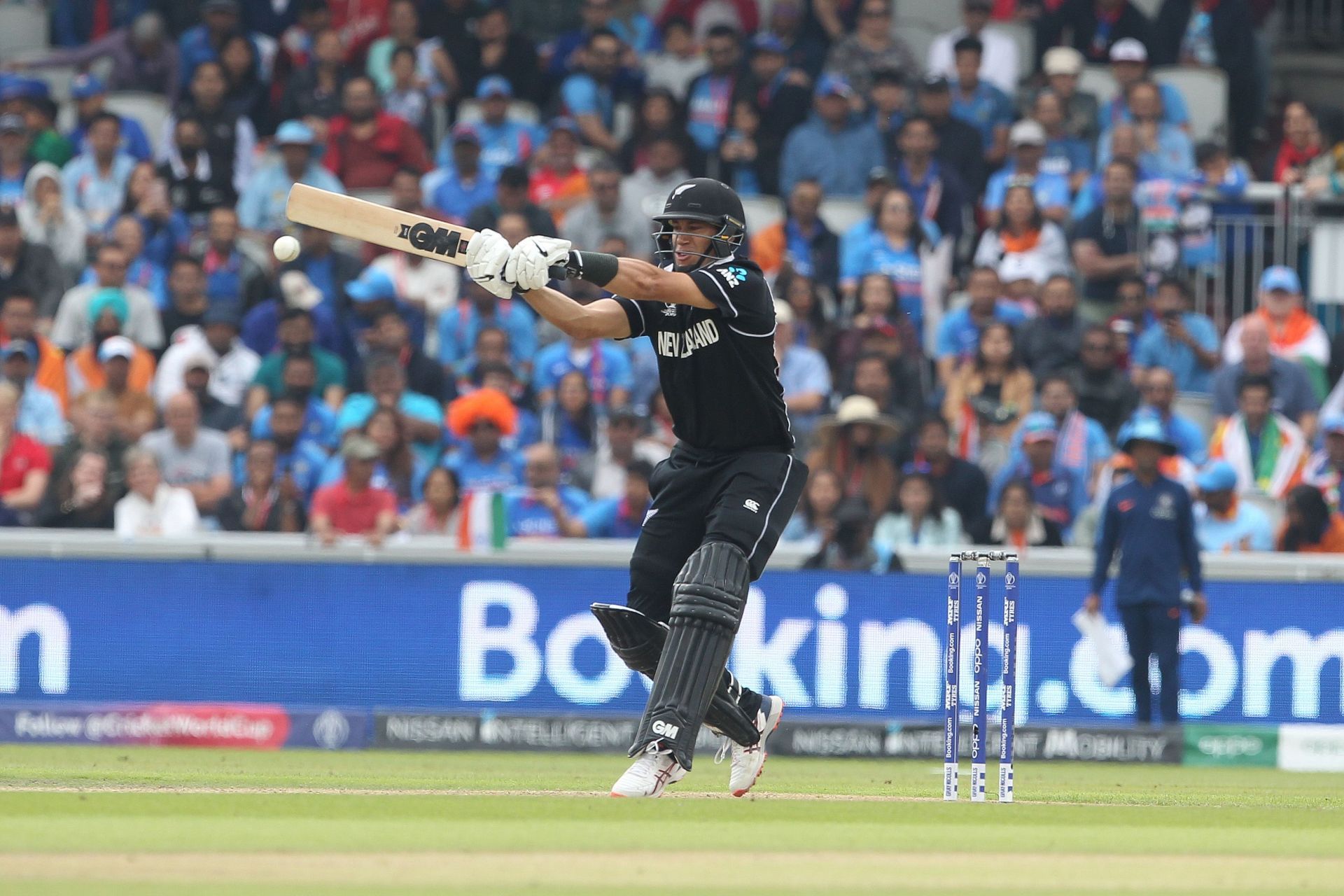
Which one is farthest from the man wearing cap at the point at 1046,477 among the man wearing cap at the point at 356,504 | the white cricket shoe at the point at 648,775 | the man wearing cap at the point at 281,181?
the white cricket shoe at the point at 648,775

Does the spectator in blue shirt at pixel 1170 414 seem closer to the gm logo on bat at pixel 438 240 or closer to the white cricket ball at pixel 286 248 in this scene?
the gm logo on bat at pixel 438 240

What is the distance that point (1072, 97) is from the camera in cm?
1551

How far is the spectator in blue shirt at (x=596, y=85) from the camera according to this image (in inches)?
641

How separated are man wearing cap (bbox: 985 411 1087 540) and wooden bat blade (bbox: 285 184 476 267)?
6.33m

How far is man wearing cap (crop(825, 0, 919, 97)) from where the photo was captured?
16.2 m

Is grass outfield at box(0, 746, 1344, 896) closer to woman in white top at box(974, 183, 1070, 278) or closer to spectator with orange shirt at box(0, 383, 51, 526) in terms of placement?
spectator with orange shirt at box(0, 383, 51, 526)

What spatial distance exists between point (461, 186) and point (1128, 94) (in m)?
4.76

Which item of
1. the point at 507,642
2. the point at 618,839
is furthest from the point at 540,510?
the point at 618,839

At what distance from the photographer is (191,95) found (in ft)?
53.6

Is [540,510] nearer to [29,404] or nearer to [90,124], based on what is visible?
[29,404]

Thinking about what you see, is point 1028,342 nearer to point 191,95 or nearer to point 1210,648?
point 1210,648

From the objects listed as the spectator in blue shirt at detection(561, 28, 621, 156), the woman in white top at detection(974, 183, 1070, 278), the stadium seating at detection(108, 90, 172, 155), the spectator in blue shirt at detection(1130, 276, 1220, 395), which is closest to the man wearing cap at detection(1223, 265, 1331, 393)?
the spectator in blue shirt at detection(1130, 276, 1220, 395)

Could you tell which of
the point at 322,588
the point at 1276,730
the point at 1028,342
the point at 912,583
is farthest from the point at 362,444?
the point at 1276,730

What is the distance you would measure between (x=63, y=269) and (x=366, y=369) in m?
2.58
